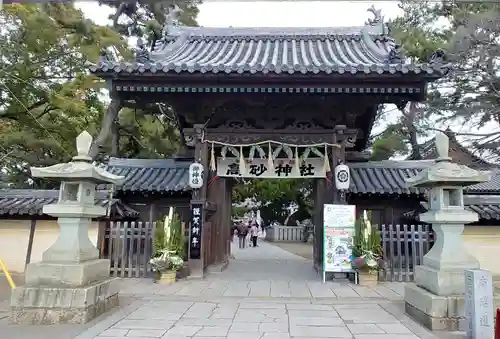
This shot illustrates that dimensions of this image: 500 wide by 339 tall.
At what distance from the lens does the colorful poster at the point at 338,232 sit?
9.68 m

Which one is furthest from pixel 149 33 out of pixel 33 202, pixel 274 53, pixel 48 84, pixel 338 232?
pixel 338 232

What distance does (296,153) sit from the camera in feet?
34.8

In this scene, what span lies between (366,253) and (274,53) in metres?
6.42

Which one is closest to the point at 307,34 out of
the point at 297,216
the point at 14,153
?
the point at 14,153

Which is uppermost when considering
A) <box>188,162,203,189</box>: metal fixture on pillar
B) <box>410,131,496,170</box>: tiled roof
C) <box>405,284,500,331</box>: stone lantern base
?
<box>410,131,496,170</box>: tiled roof

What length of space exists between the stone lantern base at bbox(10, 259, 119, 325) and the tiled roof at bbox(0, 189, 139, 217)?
169 inches

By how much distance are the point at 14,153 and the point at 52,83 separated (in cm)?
306

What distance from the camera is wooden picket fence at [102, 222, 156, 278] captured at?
10102 mm

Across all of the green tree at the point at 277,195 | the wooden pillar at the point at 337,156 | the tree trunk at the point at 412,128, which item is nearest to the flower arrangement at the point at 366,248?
the wooden pillar at the point at 337,156

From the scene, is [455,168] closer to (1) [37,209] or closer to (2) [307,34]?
(2) [307,34]

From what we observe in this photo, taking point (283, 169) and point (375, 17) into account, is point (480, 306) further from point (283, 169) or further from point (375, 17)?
point (375, 17)

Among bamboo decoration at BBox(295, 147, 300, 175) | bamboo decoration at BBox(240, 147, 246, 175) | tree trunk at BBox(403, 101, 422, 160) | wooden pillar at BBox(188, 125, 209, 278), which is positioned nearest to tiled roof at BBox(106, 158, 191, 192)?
wooden pillar at BBox(188, 125, 209, 278)

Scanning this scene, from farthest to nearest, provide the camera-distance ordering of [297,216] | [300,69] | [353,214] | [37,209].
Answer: [297,216] < [37,209] < [353,214] < [300,69]

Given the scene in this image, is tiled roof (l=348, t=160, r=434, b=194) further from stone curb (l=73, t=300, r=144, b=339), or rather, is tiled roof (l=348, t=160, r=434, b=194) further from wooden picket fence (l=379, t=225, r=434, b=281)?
stone curb (l=73, t=300, r=144, b=339)
